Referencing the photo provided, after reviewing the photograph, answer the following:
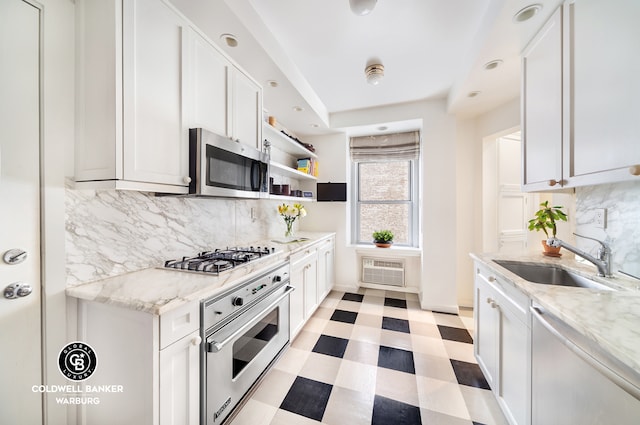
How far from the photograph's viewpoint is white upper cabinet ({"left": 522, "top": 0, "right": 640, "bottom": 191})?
930 millimetres

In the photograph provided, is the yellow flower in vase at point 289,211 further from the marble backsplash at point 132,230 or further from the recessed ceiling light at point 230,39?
the recessed ceiling light at point 230,39

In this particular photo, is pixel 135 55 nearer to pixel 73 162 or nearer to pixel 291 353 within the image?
pixel 73 162

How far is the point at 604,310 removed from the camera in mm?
841

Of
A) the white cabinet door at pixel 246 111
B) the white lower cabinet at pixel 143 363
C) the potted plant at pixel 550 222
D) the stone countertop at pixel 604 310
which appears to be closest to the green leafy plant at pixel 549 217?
the potted plant at pixel 550 222

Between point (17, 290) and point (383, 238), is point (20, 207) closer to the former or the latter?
point (17, 290)

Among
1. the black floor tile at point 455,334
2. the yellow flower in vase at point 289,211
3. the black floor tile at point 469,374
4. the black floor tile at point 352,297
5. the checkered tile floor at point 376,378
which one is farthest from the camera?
the black floor tile at point 352,297

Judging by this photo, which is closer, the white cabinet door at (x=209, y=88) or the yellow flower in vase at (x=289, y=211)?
the white cabinet door at (x=209, y=88)

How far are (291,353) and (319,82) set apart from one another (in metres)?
2.73

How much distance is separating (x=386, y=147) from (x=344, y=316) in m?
2.50

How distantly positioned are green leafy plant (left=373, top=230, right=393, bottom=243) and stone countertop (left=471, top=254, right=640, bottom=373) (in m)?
2.19

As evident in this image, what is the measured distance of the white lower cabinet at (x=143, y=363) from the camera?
35.3 inches

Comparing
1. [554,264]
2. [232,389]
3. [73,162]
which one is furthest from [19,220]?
[554,264]

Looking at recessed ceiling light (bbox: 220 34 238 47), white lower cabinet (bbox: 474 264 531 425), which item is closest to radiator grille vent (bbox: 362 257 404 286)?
white lower cabinet (bbox: 474 264 531 425)

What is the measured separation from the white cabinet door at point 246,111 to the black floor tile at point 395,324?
2.27m
